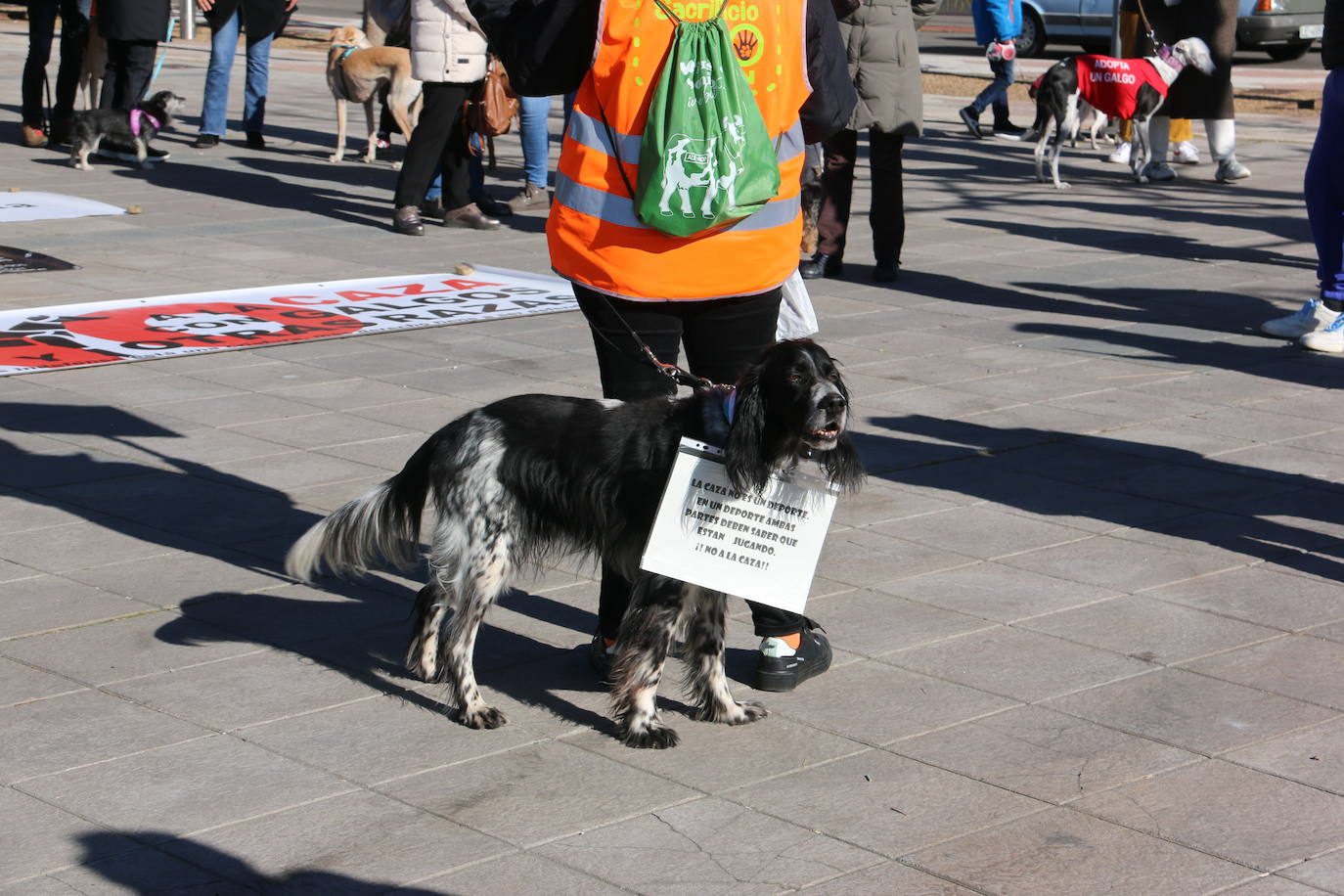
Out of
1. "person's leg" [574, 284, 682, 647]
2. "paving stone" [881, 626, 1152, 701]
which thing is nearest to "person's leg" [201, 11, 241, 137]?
"person's leg" [574, 284, 682, 647]

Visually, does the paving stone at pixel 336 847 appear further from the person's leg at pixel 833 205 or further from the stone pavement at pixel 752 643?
the person's leg at pixel 833 205

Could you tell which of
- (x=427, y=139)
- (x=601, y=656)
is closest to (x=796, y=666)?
(x=601, y=656)

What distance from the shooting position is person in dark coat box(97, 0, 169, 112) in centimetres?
1441

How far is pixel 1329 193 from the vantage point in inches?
348

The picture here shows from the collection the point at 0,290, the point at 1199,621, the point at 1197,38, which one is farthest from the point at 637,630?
the point at 1197,38

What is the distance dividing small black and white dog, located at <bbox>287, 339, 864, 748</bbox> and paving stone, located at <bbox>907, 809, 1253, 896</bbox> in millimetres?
887

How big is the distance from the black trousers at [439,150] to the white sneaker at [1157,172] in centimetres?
692

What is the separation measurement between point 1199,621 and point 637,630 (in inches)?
77.0

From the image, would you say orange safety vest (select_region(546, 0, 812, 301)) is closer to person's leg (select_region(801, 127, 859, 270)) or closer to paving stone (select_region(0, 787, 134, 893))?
paving stone (select_region(0, 787, 134, 893))

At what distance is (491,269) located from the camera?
1083 cm

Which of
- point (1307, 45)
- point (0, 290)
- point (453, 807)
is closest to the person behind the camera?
point (453, 807)

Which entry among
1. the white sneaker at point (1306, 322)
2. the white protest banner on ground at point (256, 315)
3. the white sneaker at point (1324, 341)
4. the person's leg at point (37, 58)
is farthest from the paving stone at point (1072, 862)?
the person's leg at point (37, 58)

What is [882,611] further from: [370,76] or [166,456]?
[370,76]

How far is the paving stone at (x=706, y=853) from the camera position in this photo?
348 cm
